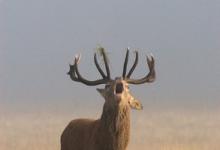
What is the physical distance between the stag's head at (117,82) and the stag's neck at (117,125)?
0.53 feet

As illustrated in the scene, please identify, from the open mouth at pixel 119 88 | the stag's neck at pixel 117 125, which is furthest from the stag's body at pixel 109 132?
the open mouth at pixel 119 88

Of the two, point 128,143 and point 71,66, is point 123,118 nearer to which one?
point 128,143

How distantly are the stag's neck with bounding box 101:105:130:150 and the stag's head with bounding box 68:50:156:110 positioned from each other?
0.53 feet

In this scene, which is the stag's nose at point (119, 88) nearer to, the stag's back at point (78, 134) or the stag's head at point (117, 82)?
the stag's head at point (117, 82)

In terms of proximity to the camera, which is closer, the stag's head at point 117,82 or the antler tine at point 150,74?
the stag's head at point 117,82

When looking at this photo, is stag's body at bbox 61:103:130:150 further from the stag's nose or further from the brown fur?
the stag's nose

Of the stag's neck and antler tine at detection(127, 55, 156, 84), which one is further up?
antler tine at detection(127, 55, 156, 84)

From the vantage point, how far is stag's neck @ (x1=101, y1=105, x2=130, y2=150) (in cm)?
1831

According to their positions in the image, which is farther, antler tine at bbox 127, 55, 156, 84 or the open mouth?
antler tine at bbox 127, 55, 156, 84

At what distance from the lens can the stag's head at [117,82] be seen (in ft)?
60.1

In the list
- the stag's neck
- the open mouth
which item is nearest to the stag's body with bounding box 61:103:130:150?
the stag's neck

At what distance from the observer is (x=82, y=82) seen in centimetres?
2014

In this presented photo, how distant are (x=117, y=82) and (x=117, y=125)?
0.96 m

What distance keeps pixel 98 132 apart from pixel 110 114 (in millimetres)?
933
